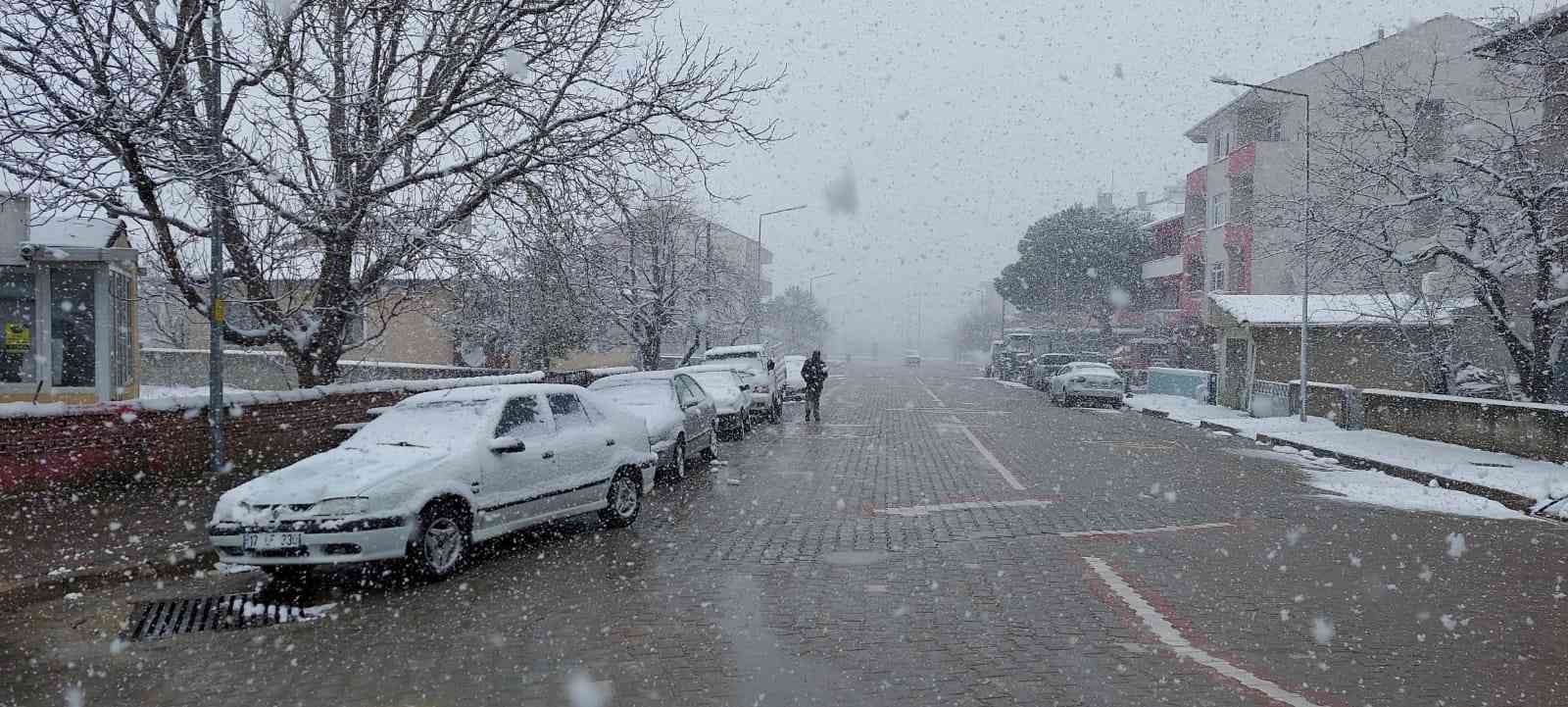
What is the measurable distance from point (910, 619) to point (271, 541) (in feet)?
14.3

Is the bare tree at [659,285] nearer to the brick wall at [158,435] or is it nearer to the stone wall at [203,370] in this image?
the stone wall at [203,370]

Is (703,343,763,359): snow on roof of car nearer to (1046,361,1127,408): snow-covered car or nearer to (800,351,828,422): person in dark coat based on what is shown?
(800,351,828,422): person in dark coat

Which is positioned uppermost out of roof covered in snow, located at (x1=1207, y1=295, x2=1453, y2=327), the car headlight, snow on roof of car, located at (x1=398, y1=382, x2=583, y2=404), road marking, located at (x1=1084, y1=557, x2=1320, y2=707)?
roof covered in snow, located at (x1=1207, y1=295, x2=1453, y2=327)

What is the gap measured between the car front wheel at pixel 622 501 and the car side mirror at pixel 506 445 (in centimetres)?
153

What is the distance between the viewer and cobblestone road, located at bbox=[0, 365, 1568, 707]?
5031 mm

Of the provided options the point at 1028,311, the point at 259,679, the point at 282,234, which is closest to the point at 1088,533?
the point at 259,679

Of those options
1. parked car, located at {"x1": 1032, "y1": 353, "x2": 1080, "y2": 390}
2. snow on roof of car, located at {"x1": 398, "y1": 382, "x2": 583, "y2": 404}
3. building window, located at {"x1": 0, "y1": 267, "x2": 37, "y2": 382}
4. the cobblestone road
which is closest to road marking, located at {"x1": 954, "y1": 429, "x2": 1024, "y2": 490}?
the cobblestone road

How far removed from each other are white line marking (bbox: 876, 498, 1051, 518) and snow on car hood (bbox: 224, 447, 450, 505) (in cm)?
472

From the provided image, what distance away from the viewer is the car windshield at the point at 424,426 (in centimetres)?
827

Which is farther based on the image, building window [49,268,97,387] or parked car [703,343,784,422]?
parked car [703,343,784,422]

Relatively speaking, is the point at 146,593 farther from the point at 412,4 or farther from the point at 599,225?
the point at 599,225

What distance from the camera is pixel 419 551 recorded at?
7258mm

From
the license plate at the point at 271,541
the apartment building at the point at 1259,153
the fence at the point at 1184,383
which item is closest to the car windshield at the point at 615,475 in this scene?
the license plate at the point at 271,541

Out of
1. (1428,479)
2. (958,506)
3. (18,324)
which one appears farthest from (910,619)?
(18,324)
